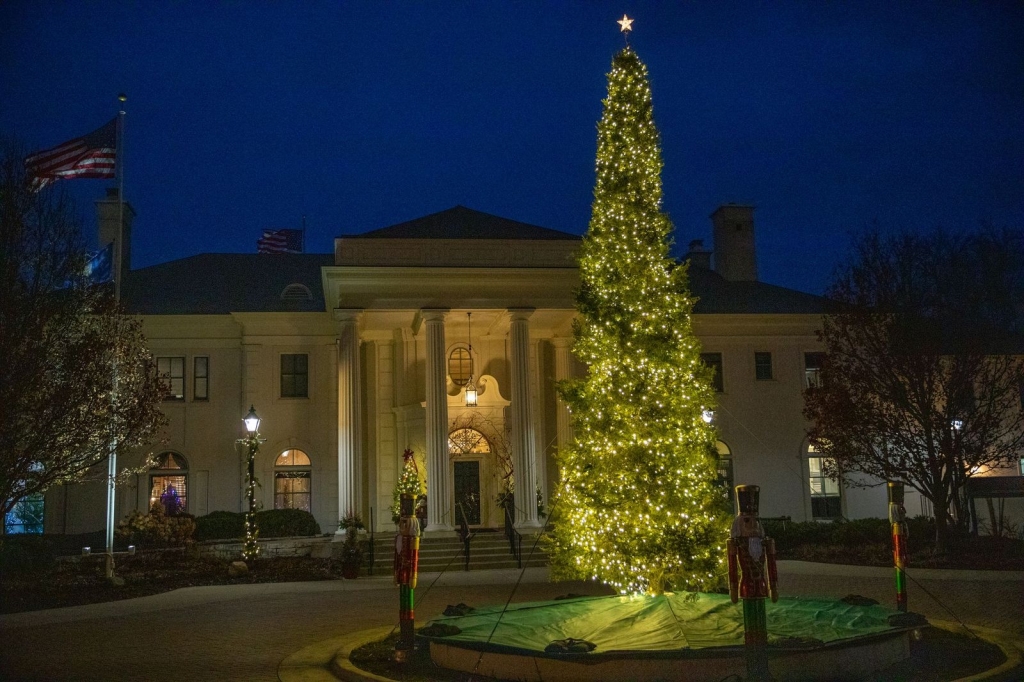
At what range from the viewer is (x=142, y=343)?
84.5 ft

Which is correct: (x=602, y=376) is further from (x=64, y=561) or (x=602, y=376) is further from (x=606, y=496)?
(x=64, y=561)

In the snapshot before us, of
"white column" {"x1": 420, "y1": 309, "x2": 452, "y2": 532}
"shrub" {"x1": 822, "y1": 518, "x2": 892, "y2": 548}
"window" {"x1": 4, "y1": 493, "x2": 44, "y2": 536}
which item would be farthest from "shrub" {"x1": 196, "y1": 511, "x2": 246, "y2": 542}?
"shrub" {"x1": 822, "y1": 518, "x2": 892, "y2": 548}

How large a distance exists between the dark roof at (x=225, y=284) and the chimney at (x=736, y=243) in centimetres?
1576

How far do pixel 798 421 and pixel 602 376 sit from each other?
22361mm

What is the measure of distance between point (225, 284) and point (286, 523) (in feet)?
35.6

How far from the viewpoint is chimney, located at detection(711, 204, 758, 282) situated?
38.2 m

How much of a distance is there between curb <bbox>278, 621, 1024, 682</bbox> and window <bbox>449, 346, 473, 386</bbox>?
57.3 ft

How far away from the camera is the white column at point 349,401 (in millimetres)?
27375

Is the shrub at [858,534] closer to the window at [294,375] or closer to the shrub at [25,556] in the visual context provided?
the window at [294,375]

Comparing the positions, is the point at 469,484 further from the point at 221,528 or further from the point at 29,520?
the point at 29,520

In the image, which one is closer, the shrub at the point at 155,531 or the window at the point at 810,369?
the shrub at the point at 155,531

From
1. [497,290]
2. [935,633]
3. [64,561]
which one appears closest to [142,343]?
[64,561]

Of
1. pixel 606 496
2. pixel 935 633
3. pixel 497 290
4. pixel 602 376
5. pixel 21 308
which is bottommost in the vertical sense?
pixel 935 633

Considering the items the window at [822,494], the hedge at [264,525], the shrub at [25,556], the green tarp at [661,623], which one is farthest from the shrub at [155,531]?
the window at [822,494]
